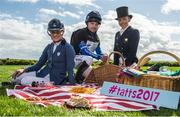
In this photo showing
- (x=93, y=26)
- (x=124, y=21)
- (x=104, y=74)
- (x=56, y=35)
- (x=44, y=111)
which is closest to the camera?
(x=44, y=111)

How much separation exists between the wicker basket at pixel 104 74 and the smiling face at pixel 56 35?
1.12 m

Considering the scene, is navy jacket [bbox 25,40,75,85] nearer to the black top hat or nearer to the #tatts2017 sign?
the #tatts2017 sign

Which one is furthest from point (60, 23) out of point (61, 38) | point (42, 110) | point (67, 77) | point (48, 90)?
point (42, 110)

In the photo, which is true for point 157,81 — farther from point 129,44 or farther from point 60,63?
point 129,44

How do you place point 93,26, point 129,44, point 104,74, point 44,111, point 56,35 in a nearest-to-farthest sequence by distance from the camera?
point 44,111
point 56,35
point 104,74
point 93,26
point 129,44

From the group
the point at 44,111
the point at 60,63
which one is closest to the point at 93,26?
the point at 60,63

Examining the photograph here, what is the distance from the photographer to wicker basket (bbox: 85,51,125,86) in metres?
8.86

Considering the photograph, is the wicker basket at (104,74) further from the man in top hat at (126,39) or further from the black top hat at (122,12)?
the black top hat at (122,12)

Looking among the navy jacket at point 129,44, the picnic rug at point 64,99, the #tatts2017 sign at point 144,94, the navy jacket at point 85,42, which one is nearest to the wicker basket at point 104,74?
the navy jacket at point 85,42

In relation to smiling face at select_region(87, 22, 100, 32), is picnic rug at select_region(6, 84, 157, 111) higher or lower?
lower

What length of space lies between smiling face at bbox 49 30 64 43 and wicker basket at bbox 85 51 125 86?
3.69ft

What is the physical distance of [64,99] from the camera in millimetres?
6707

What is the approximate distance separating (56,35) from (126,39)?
1934mm

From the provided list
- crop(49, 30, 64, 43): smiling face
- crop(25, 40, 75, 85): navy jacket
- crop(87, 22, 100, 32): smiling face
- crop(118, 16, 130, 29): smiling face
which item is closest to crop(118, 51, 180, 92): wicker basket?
crop(25, 40, 75, 85): navy jacket
